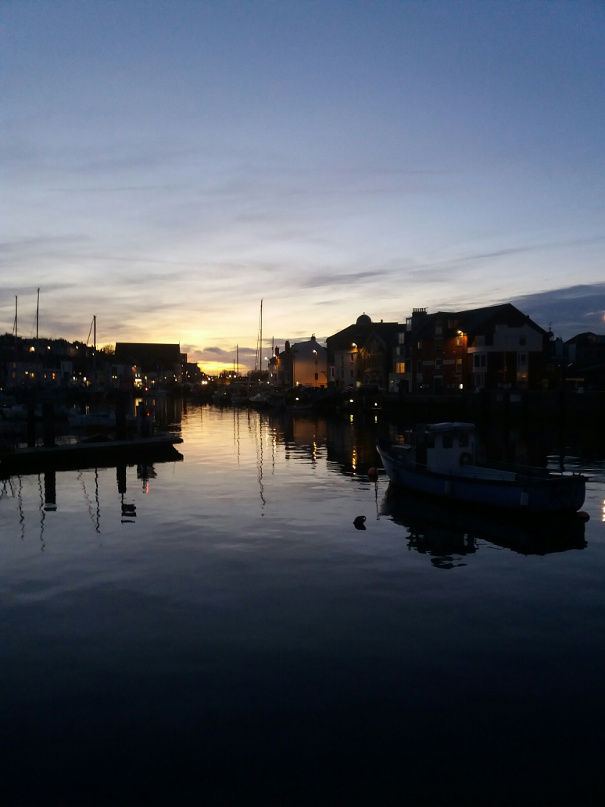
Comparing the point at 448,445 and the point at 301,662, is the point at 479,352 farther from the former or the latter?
the point at 301,662

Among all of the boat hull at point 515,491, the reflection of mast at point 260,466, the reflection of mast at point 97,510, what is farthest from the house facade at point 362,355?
the boat hull at point 515,491

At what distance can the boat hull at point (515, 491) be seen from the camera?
25031 mm

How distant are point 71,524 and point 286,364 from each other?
13596 cm

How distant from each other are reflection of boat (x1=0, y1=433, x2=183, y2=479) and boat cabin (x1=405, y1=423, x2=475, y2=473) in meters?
22.7

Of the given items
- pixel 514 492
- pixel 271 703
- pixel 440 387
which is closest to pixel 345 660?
pixel 271 703

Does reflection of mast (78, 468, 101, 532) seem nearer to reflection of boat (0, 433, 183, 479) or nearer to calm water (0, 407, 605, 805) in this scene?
calm water (0, 407, 605, 805)

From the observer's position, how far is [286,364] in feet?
528

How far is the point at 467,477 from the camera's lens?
2772 centimetres

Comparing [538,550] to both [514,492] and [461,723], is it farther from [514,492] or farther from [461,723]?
[461,723]

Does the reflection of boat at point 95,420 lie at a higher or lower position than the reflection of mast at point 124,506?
higher

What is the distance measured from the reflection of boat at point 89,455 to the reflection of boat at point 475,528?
23.0 meters

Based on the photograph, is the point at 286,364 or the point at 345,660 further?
the point at 286,364

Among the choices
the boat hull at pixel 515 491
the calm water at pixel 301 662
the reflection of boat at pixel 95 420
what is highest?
the reflection of boat at pixel 95 420

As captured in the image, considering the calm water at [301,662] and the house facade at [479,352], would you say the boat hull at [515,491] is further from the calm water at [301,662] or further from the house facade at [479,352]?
the house facade at [479,352]
